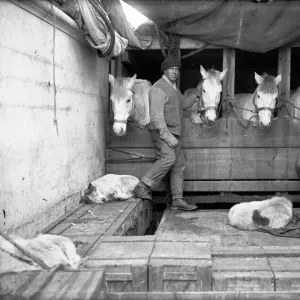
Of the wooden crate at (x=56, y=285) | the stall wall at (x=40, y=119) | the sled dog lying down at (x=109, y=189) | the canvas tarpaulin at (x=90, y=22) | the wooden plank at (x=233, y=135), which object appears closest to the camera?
the wooden crate at (x=56, y=285)

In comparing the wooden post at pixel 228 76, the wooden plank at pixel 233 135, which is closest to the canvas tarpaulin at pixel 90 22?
the wooden plank at pixel 233 135

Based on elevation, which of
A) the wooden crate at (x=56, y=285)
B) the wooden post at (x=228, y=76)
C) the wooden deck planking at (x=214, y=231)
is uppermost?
the wooden post at (x=228, y=76)

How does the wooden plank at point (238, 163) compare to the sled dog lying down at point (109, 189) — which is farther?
the wooden plank at point (238, 163)

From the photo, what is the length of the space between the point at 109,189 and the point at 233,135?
2268 millimetres

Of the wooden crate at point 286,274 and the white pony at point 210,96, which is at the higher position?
the white pony at point 210,96

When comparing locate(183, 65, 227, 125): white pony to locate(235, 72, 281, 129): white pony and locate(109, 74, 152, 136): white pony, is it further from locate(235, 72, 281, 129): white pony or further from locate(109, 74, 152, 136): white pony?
locate(109, 74, 152, 136): white pony

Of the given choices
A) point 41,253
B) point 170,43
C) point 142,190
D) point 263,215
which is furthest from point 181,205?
point 41,253

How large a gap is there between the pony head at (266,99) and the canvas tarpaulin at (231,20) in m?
0.63

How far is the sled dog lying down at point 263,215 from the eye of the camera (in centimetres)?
469

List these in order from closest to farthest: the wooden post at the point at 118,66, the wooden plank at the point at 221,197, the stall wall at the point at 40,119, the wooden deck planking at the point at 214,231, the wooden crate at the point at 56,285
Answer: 1. the wooden crate at the point at 56,285
2. the stall wall at the point at 40,119
3. the wooden deck planking at the point at 214,231
4. the wooden plank at the point at 221,197
5. the wooden post at the point at 118,66

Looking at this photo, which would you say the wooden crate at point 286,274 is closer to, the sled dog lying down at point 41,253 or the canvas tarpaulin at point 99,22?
the sled dog lying down at point 41,253

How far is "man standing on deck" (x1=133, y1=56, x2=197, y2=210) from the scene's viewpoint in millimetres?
5883

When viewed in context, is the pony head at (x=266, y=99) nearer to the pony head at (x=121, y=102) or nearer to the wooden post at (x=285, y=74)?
the wooden post at (x=285, y=74)

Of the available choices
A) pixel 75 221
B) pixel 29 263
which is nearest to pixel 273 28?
pixel 75 221
